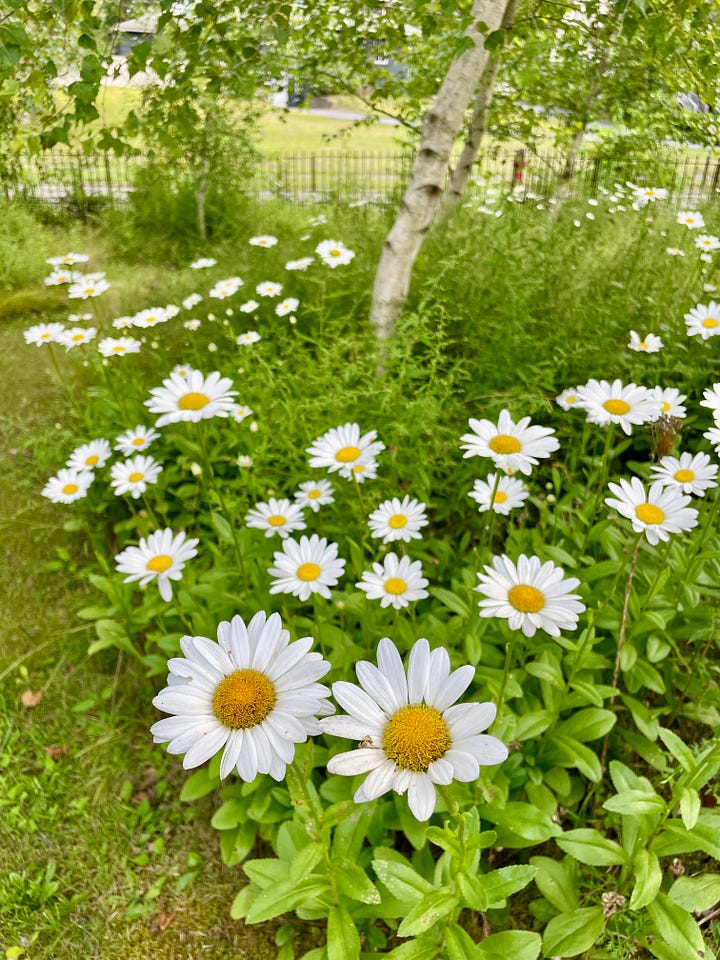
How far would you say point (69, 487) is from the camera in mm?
2303

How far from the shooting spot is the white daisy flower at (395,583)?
156 cm

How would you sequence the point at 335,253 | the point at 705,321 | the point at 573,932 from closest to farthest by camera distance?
the point at 573,932, the point at 705,321, the point at 335,253

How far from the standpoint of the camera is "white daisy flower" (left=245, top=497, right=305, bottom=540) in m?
1.87

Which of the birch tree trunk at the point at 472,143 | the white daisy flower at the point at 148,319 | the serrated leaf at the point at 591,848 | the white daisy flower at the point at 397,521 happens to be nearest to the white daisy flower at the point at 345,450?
the white daisy flower at the point at 397,521

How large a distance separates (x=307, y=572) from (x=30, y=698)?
1189 mm

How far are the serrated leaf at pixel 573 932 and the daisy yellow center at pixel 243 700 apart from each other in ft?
3.11

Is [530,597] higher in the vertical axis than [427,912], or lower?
higher

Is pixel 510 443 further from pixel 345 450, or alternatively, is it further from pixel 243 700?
pixel 243 700

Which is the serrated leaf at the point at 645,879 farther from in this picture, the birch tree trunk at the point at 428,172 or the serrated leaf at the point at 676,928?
the birch tree trunk at the point at 428,172

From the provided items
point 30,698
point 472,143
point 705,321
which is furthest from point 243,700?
point 472,143

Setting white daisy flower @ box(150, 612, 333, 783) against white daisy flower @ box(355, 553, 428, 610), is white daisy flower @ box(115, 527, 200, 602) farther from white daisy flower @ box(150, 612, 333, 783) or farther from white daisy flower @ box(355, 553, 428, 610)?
white daisy flower @ box(150, 612, 333, 783)

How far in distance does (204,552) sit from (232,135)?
6.26 meters

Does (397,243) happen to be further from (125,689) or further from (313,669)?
(313,669)

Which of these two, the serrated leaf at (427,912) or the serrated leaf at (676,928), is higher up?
the serrated leaf at (427,912)
